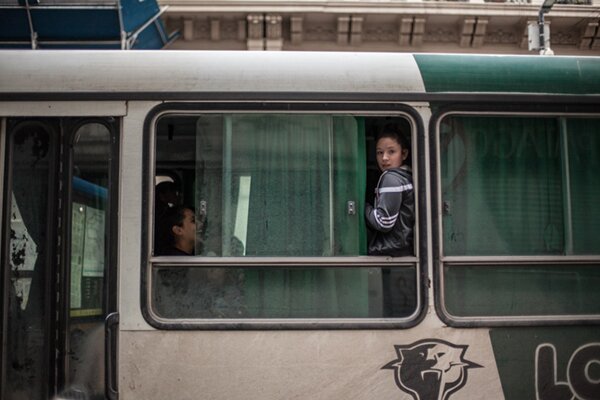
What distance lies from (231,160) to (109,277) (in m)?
0.95

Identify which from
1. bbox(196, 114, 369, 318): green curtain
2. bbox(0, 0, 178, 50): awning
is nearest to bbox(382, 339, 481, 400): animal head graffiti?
bbox(196, 114, 369, 318): green curtain

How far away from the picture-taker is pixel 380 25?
1756 cm

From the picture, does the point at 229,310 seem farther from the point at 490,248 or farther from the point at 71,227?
the point at 490,248

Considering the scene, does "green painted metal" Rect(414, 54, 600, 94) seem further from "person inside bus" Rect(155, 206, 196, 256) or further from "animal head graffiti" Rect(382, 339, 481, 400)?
"person inside bus" Rect(155, 206, 196, 256)

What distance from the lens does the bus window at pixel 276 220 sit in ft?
13.7

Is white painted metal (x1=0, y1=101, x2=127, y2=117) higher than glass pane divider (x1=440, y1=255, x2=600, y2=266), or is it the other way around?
white painted metal (x1=0, y1=101, x2=127, y2=117)

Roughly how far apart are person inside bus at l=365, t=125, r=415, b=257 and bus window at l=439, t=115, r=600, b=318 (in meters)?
0.21

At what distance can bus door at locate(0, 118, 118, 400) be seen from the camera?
13.5 feet

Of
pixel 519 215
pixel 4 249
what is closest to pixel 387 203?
pixel 519 215

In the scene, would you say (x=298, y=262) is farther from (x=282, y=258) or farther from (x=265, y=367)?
(x=265, y=367)

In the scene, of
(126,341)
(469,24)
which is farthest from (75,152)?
(469,24)

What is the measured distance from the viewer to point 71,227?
4207mm

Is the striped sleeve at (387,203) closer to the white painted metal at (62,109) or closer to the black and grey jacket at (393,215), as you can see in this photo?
the black and grey jacket at (393,215)

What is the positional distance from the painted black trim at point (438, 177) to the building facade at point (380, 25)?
13.2m
